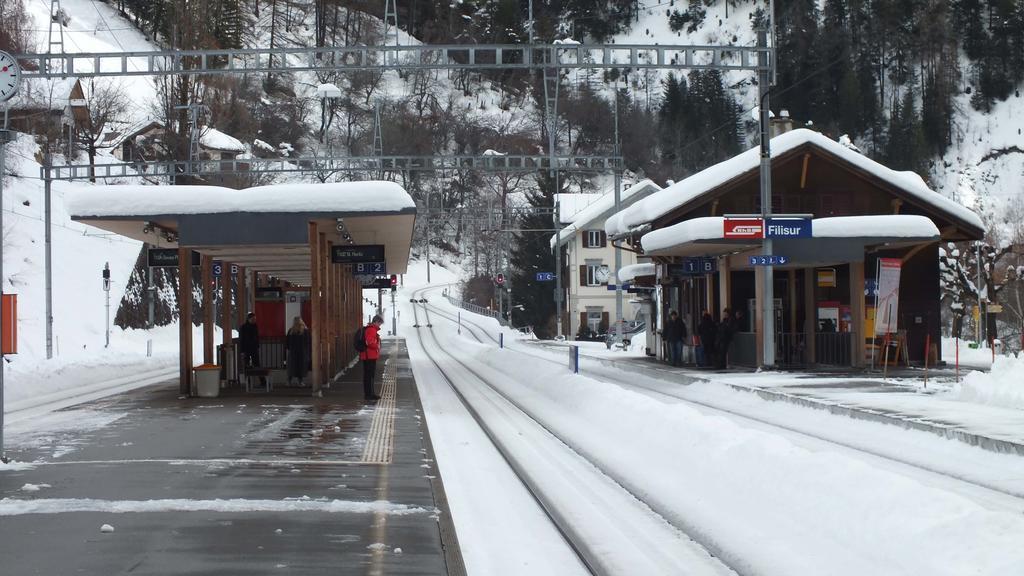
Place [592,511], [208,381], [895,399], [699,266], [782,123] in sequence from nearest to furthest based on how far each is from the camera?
[592,511] → [895,399] → [208,381] → [699,266] → [782,123]

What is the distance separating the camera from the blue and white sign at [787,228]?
27859 millimetres

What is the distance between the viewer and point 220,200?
24125 mm

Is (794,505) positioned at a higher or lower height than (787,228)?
lower

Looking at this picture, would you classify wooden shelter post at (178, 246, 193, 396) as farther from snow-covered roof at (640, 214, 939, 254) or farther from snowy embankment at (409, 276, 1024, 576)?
snow-covered roof at (640, 214, 939, 254)

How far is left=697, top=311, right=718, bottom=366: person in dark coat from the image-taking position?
33.1m

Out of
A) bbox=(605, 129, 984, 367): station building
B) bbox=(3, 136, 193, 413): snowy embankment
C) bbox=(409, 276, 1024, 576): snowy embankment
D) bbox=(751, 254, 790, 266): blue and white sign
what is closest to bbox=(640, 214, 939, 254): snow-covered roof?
bbox=(605, 129, 984, 367): station building

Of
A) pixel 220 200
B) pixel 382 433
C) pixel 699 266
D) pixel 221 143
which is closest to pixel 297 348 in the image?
pixel 220 200

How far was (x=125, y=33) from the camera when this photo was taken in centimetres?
15262

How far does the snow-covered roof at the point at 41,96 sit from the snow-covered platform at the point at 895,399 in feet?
175

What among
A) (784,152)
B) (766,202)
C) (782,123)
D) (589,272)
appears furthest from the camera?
(589,272)

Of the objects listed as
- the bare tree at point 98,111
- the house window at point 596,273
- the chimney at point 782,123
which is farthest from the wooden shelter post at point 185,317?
the house window at point 596,273

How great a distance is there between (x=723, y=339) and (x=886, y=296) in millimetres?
6754

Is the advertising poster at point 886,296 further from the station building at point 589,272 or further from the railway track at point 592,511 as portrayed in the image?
the station building at point 589,272

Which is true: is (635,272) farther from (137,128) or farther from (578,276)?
(137,128)
